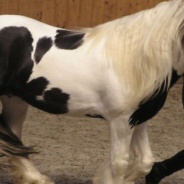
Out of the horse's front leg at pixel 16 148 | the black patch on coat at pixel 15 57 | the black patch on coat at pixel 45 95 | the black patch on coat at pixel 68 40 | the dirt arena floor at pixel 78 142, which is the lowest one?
the dirt arena floor at pixel 78 142

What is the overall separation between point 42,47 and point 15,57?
14 cm

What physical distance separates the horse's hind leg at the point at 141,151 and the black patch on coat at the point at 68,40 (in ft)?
1.80

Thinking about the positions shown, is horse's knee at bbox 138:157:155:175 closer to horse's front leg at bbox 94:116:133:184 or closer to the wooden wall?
horse's front leg at bbox 94:116:133:184

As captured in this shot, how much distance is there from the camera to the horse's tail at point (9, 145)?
263cm

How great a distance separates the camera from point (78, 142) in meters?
4.02

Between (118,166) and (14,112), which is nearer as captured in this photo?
(118,166)

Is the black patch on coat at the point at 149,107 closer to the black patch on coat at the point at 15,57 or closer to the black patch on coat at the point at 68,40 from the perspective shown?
the black patch on coat at the point at 68,40

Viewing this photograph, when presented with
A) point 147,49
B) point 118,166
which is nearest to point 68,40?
point 147,49

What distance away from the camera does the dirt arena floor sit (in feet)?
10.8

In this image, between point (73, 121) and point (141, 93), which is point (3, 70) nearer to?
point (141, 93)

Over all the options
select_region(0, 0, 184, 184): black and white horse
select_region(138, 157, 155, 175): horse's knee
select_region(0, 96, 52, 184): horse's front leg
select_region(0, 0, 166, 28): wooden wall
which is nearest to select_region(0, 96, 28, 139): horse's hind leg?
select_region(0, 96, 52, 184): horse's front leg

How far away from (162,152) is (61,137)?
2.73 ft

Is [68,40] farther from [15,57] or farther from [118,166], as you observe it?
[118,166]

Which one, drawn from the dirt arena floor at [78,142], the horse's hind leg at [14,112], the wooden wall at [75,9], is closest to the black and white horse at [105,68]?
the horse's hind leg at [14,112]
